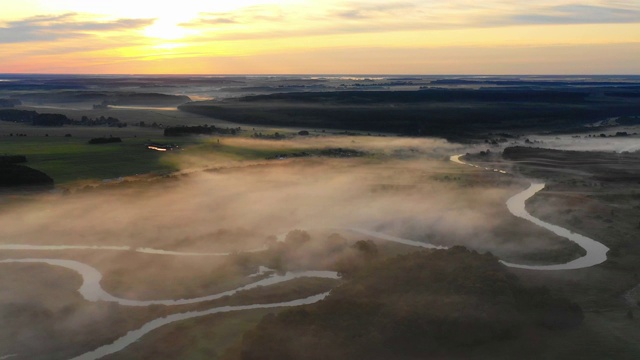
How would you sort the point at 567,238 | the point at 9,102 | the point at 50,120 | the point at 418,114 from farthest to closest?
the point at 9,102 → the point at 418,114 → the point at 50,120 → the point at 567,238

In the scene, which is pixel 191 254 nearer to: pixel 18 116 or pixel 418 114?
pixel 418 114

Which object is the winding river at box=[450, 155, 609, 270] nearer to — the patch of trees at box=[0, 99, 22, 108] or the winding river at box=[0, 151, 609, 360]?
the winding river at box=[0, 151, 609, 360]

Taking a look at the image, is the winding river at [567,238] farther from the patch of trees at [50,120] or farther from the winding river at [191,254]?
the patch of trees at [50,120]

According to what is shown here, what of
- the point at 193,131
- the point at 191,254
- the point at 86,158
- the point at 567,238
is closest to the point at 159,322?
the point at 191,254

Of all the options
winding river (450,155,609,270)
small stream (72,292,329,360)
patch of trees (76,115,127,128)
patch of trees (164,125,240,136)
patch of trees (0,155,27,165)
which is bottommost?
small stream (72,292,329,360)

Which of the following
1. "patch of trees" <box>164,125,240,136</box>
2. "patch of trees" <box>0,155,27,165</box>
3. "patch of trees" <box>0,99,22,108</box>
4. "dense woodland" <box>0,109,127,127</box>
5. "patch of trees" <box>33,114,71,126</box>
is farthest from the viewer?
"patch of trees" <box>0,99,22,108</box>

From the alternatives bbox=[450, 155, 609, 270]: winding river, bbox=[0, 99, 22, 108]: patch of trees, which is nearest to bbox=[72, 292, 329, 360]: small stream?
bbox=[450, 155, 609, 270]: winding river

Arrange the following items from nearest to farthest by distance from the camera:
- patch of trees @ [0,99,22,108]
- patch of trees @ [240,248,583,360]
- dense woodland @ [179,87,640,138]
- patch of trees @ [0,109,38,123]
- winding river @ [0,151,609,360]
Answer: patch of trees @ [240,248,583,360]
winding river @ [0,151,609,360]
dense woodland @ [179,87,640,138]
patch of trees @ [0,109,38,123]
patch of trees @ [0,99,22,108]

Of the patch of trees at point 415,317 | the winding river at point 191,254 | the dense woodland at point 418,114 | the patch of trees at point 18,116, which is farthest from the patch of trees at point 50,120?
the patch of trees at point 415,317
